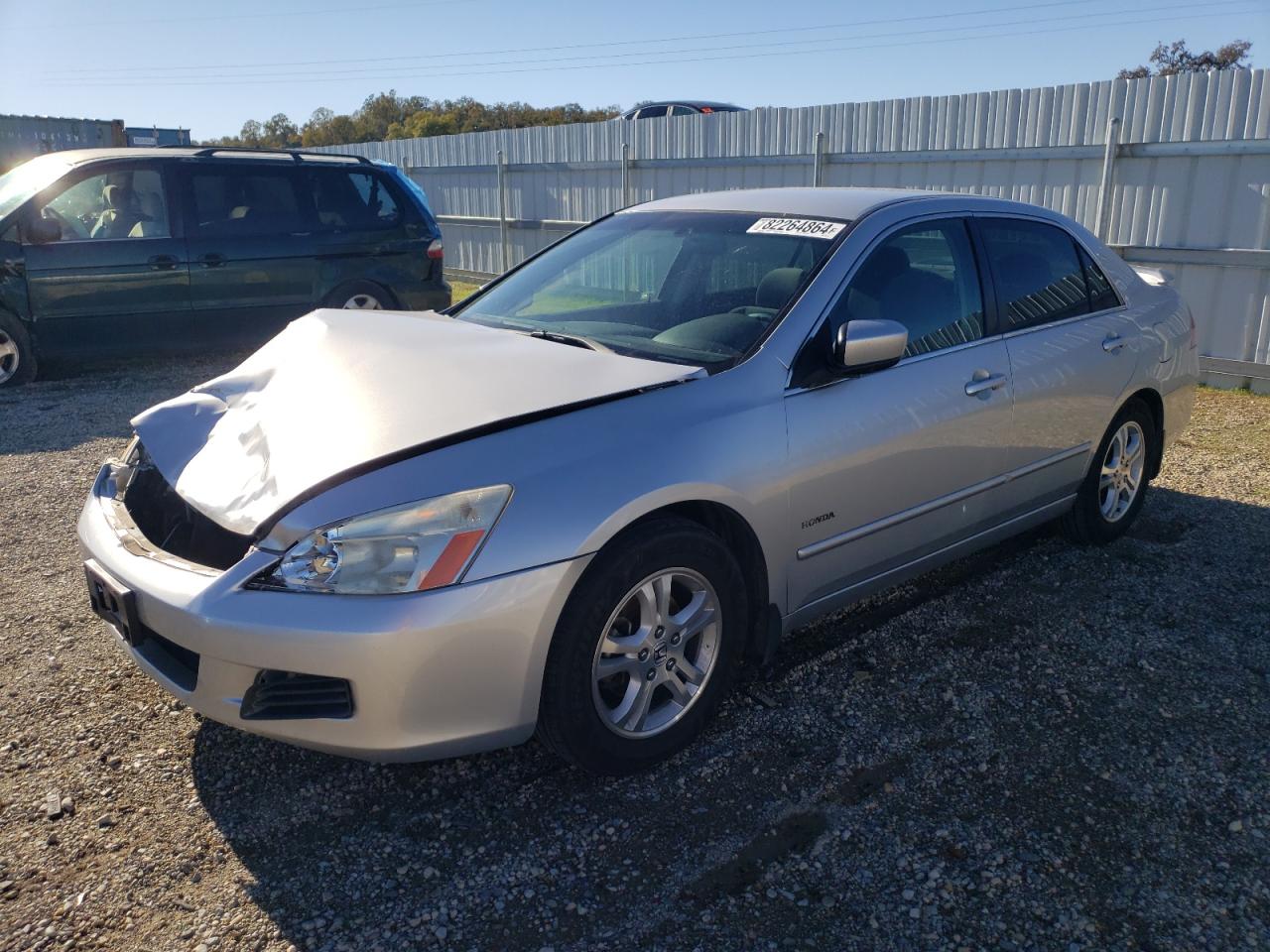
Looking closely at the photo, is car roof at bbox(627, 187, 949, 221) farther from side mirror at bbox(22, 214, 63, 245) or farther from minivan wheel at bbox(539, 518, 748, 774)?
side mirror at bbox(22, 214, 63, 245)

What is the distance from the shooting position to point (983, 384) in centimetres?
381

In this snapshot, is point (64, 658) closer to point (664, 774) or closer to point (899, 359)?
point (664, 774)

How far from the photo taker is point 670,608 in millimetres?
3012

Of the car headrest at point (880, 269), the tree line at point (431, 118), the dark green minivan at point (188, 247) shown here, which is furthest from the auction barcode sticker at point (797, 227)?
the tree line at point (431, 118)

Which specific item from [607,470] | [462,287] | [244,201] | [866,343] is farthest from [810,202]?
[462,287]

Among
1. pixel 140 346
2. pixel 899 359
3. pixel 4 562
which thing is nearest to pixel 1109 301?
pixel 899 359

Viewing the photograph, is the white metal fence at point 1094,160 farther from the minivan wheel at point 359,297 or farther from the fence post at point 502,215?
the minivan wheel at point 359,297

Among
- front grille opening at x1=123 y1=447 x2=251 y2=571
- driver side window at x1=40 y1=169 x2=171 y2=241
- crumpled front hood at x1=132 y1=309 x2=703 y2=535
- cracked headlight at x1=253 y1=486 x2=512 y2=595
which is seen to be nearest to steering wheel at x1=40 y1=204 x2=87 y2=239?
driver side window at x1=40 y1=169 x2=171 y2=241

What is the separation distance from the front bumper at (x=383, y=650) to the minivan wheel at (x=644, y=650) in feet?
0.31

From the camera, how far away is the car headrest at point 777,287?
342 centimetres

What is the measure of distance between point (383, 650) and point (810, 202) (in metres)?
2.47

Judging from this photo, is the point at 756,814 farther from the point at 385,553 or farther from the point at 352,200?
the point at 352,200

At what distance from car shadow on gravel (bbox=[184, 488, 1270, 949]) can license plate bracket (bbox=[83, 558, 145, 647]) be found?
1.63 ft

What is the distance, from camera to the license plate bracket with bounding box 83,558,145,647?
2734 mm
